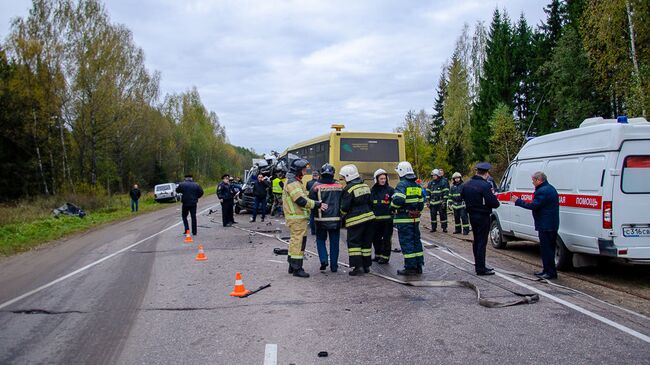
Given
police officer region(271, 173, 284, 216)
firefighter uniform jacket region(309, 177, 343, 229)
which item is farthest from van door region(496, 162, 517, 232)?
police officer region(271, 173, 284, 216)

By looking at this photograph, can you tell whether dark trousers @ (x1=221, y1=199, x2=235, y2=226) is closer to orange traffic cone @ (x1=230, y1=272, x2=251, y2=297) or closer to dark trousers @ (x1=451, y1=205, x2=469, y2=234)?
dark trousers @ (x1=451, y1=205, x2=469, y2=234)

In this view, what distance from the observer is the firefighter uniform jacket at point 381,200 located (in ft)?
28.1

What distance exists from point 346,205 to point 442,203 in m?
7.63

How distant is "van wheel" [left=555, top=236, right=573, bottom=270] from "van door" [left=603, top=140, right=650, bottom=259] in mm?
1137

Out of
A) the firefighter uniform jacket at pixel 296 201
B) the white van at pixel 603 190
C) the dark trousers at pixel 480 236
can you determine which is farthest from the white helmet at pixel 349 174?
the white van at pixel 603 190

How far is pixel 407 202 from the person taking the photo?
8000mm

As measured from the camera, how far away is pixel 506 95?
43531 millimetres

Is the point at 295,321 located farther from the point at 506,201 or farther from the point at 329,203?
the point at 506,201

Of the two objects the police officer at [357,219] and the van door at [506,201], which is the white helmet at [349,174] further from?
the van door at [506,201]

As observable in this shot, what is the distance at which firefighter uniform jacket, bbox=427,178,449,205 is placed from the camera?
48.4 ft

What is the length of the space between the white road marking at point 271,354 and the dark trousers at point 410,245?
3676 millimetres

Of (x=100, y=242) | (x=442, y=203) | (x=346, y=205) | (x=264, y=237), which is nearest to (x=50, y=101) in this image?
(x=100, y=242)

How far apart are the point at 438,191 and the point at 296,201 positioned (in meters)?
7.73

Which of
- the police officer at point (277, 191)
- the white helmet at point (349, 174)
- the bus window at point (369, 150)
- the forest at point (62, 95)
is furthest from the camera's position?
the forest at point (62, 95)
